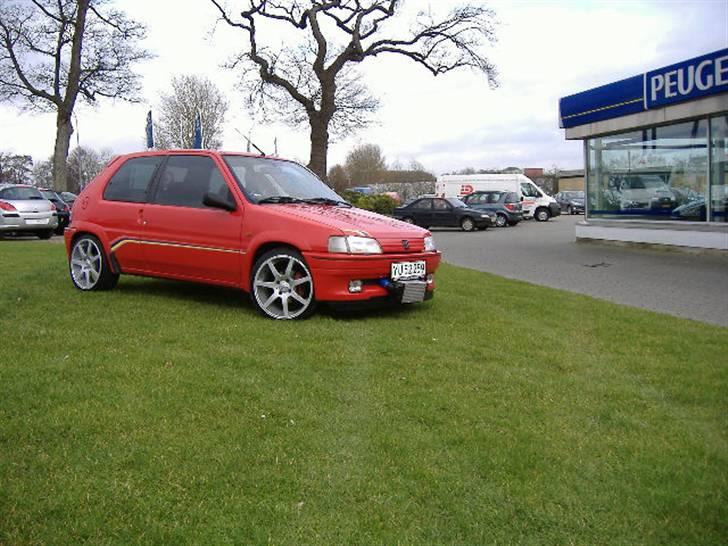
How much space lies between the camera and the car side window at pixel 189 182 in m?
7.34

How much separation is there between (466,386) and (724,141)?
1264 cm

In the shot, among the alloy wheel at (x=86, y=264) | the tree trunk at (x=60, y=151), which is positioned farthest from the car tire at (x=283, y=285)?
the tree trunk at (x=60, y=151)

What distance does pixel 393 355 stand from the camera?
5527 millimetres

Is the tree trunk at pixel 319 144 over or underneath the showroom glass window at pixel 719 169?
over

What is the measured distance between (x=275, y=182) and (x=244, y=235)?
918 millimetres

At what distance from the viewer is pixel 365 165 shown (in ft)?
294

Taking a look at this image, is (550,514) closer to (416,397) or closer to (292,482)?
(292,482)

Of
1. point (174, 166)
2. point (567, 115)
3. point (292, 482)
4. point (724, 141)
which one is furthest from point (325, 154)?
point (292, 482)

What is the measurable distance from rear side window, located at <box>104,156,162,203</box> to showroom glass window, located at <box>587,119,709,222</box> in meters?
12.1

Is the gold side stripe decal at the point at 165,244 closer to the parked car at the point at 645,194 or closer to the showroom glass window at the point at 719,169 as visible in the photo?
the showroom glass window at the point at 719,169

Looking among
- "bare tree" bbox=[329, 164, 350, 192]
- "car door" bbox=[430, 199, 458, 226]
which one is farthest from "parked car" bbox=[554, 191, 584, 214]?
"bare tree" bbox=[329, 164, 350, 192]

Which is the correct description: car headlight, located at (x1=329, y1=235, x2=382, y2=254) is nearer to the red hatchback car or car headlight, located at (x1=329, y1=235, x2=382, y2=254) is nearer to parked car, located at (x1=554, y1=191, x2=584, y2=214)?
the red hatchback car

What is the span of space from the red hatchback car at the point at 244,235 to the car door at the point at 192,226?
0.01 meters

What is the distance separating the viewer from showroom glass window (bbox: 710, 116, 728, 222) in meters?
14.9
